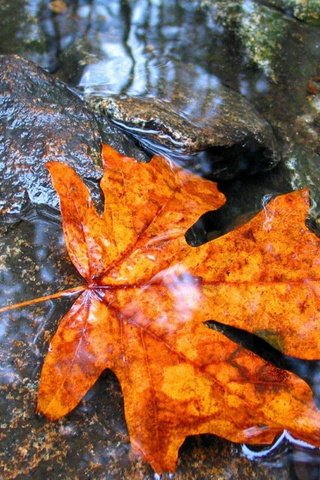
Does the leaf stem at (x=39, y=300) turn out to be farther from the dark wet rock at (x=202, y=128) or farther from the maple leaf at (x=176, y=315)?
the dark wet rock at (x=202, y=128)

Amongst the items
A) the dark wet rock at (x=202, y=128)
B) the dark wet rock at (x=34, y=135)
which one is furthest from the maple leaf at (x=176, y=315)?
the dark wet rock at (x=202, y=128)

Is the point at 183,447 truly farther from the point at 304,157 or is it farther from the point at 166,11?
the point at 166,11

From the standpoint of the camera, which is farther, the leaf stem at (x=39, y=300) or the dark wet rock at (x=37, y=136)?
the dark wet rock at (x=37, y=136)

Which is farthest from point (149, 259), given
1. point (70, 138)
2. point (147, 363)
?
point (70, 138)

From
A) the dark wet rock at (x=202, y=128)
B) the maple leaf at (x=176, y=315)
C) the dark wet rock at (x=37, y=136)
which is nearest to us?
the maple leaf at (x=176, y=315)

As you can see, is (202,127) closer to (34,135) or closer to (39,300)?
(34,135)

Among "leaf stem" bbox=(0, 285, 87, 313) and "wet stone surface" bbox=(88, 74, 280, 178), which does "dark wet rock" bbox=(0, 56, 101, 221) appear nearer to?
"wet stone surface" bbox=(88, 74, 280, 178)

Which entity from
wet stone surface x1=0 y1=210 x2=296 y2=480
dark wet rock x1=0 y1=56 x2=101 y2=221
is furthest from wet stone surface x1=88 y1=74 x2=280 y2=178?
wet stone surface x1=0 y1=210 x2=296 y2=480
